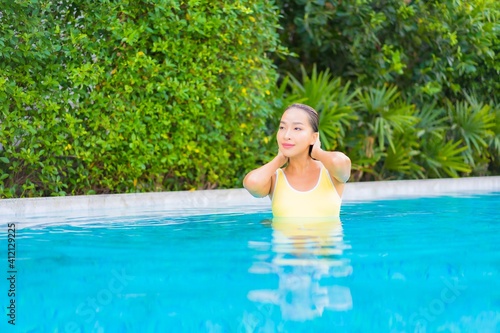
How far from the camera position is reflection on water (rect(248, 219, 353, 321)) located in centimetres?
411

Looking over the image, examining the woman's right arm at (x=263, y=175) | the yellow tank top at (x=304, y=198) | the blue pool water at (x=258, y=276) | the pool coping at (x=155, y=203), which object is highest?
the woman's right arm at (x=263, y=175)

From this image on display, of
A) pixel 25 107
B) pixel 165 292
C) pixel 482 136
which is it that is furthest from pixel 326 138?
pixel 165 292

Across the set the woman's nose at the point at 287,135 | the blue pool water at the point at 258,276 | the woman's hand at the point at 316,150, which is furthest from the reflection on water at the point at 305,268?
the woman's nose at the point at 287,135

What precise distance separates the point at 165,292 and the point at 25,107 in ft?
18.9

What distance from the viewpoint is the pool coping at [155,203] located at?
8.42 meters

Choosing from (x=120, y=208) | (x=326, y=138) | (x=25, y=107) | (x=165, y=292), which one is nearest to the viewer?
(x=165, y=292)

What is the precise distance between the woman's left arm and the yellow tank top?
0.37 ft

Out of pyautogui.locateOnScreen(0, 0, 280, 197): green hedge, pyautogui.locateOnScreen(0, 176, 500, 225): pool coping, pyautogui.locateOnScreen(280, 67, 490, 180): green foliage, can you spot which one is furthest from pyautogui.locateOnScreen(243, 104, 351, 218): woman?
pyautogui.locateOnScreen(280, 67, 490, 180): green foliage

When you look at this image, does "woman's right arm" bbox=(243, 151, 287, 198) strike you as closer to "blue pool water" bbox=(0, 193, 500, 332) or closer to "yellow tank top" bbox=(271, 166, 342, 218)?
"yellow tank top" bbox=(271, 166, 342, 218)

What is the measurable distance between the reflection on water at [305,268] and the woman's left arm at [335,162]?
41cm

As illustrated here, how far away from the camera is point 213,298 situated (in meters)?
4.32

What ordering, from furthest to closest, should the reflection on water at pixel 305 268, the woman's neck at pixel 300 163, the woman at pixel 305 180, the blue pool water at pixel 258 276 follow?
the woman's neck at pixel 300 163 < the woman at pixel 305 180 < the reflection on water at pixel 305 268 < the blue pool water at pixel 258 276

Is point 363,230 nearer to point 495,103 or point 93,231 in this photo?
point 93,231

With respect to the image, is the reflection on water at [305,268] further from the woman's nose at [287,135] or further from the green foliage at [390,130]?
the green foliage at [390,130]
